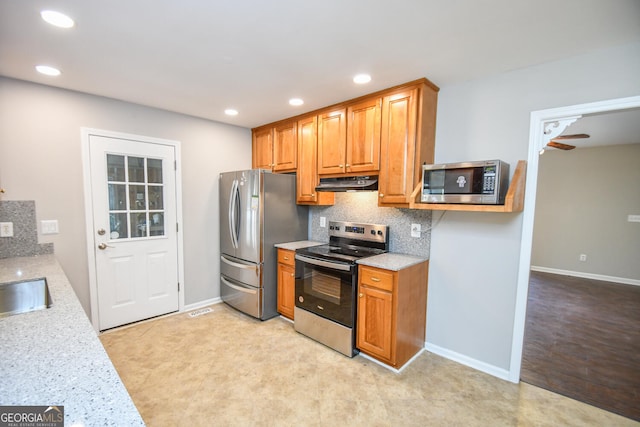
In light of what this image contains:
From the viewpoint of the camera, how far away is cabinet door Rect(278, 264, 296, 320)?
10.3 feet

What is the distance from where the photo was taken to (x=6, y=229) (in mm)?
2377

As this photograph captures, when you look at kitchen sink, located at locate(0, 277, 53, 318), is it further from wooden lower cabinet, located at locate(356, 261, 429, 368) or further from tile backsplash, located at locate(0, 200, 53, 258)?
wooden lower cabinet, located at locate(356, 261, 429, 368)

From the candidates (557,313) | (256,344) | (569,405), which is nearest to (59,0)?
(256,344)

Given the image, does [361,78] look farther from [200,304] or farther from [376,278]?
[200,304]

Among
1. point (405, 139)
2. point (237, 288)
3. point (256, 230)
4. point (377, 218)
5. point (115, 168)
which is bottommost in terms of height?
point (237, 288)

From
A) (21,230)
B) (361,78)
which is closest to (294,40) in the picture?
(361,78)

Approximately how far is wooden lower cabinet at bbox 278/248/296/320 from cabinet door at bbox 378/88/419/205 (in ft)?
4.11

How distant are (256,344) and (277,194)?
5.25ft

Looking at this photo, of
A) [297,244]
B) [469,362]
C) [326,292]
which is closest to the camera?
[469,362]

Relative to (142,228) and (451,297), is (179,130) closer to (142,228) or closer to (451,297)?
(142,228)

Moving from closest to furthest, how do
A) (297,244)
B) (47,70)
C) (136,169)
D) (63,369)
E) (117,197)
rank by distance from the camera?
(63,369) → (47,70) → (117,197) → (136,169) → (297,244)

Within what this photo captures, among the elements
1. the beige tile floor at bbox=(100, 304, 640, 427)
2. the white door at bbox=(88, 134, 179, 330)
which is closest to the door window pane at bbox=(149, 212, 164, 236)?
the white door at bbox=(88, 134, 179, 330)

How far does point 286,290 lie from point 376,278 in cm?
126

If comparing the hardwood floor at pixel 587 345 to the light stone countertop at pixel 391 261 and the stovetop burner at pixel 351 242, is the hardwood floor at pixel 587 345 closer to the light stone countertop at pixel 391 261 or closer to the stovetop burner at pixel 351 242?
the light stone countertop at pixel 391 261
